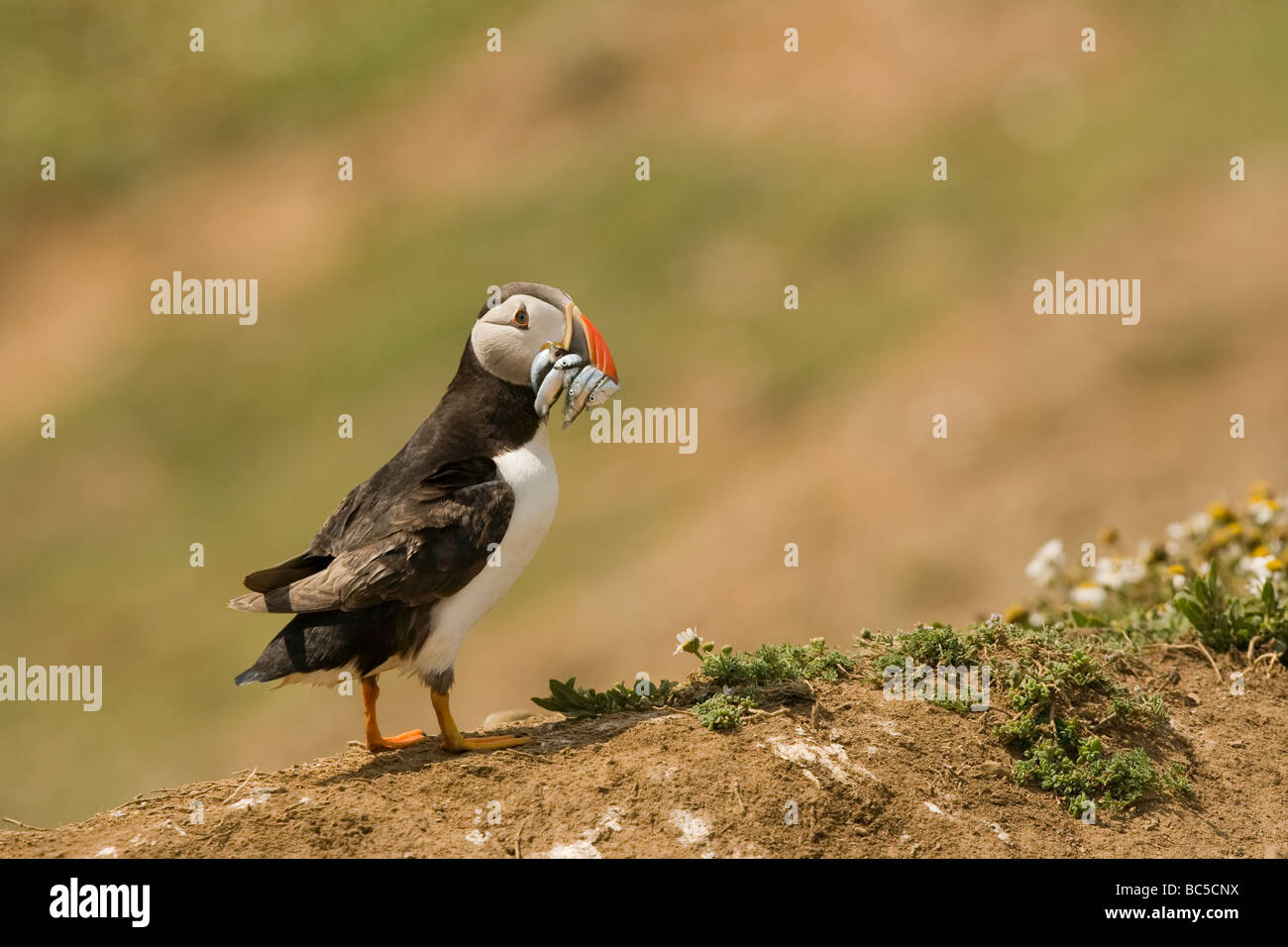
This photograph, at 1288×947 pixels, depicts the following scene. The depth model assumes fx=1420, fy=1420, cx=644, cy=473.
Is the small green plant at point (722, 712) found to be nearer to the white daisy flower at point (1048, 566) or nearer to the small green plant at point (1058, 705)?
the small green plant at point (1058, 705)

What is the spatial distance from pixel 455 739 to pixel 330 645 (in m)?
0.87

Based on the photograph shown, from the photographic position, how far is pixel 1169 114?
2994 cm

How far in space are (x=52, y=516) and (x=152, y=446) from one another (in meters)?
2.47

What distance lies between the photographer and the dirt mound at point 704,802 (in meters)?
6.71

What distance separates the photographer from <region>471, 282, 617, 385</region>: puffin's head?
25.7 ft

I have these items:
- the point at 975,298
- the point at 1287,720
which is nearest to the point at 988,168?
the point at 975,298

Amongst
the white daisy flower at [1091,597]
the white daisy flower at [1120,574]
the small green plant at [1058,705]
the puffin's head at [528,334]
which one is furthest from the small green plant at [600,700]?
the white daisy flower at [1120,574]

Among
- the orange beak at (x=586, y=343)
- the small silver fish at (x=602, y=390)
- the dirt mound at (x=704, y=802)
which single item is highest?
the orange beak at (x=586, y=343)

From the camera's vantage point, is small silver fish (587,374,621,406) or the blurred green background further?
the blurred green background

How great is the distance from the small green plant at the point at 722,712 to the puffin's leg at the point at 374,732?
1.74 meters

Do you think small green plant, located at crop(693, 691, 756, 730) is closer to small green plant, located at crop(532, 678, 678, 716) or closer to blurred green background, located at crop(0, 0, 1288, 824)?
small green plant, located at crop(532, 678, 678, 716)

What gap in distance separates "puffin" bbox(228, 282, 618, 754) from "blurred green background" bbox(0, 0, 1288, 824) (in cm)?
1053

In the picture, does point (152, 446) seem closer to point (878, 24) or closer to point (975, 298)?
point (975, 298)

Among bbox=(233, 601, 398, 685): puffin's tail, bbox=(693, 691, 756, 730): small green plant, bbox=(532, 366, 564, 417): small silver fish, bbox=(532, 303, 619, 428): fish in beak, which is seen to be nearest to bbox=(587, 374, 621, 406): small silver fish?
bbox=(532, 303, 619, 428): fish in beak
